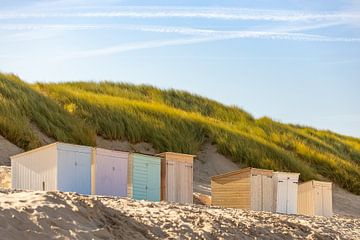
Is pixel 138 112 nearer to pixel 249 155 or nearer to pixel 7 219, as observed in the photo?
pixel 249 155

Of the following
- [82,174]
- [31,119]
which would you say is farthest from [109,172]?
[31,119]

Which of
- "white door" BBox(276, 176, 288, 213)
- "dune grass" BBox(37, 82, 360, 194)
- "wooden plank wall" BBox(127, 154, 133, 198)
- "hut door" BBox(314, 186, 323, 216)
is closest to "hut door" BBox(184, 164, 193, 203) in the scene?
"wooden plank wall" BBox(127, 154, 133, 198)

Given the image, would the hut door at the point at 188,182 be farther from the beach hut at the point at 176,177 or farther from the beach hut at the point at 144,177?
the beach hut at the point at 144,177

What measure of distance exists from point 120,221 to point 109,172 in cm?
808

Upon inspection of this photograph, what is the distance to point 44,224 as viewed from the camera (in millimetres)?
16344

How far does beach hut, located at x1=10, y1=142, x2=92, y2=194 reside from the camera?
2486 centimetres

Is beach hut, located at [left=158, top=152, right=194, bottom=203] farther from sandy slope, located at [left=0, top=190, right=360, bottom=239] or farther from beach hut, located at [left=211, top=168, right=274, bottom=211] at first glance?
sandy slope, located at [left=0, top=190, right=360, bottom=239]

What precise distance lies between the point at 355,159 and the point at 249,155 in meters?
14.2

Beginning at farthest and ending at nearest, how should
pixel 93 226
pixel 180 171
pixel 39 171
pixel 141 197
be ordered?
1. pixel 180 171
2. pixel 141 197
3. pixel 39 171
4. pixel 93 226

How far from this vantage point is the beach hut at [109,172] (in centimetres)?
2567

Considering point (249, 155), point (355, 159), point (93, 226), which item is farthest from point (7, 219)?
point (355, 159)

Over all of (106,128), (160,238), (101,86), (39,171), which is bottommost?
(160,238)

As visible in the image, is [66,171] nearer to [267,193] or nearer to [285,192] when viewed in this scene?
[267,193]

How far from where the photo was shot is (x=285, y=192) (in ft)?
103
